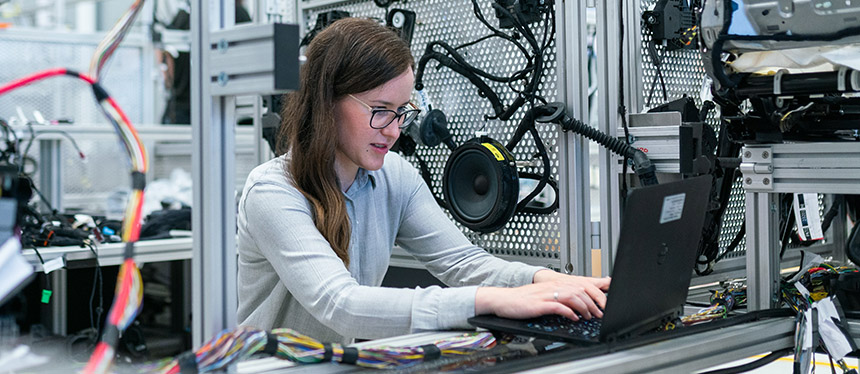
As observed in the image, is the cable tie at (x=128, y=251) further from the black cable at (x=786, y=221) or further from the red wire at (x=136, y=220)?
the black cable at (x=786, y=221)

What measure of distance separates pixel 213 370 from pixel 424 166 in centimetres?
115

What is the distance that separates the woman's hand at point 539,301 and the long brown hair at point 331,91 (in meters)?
0.33

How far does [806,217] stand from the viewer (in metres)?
1.50

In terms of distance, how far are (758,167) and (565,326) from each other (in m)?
0.51

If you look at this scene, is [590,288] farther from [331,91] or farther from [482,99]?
[482,99]

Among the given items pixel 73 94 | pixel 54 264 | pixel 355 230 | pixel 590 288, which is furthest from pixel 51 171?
pixel 590 288

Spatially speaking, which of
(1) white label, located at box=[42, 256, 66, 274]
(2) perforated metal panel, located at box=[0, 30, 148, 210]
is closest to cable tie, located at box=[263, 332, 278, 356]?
(1) white label, located at box=[42, 256, 66, 274]

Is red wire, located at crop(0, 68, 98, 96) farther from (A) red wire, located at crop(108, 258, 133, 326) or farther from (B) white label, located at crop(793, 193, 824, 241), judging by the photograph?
(B) white label, located at crop(793, 193, 824, 241)

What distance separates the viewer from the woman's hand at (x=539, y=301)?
1031 mm

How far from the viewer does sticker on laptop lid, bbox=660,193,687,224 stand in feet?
3.18

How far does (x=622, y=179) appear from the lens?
60.8 inches

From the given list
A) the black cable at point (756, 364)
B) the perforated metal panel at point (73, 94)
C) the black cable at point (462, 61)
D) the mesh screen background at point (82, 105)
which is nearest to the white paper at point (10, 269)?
the black cable at point (756, 364)

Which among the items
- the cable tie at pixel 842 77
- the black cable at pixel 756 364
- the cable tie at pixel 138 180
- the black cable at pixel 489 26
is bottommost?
the black cable at pixel 756 364

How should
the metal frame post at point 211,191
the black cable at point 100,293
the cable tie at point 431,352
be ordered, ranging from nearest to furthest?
the metal frame post at point 211,191
the cable tie at point 431,352
the black cable at point 100,293
